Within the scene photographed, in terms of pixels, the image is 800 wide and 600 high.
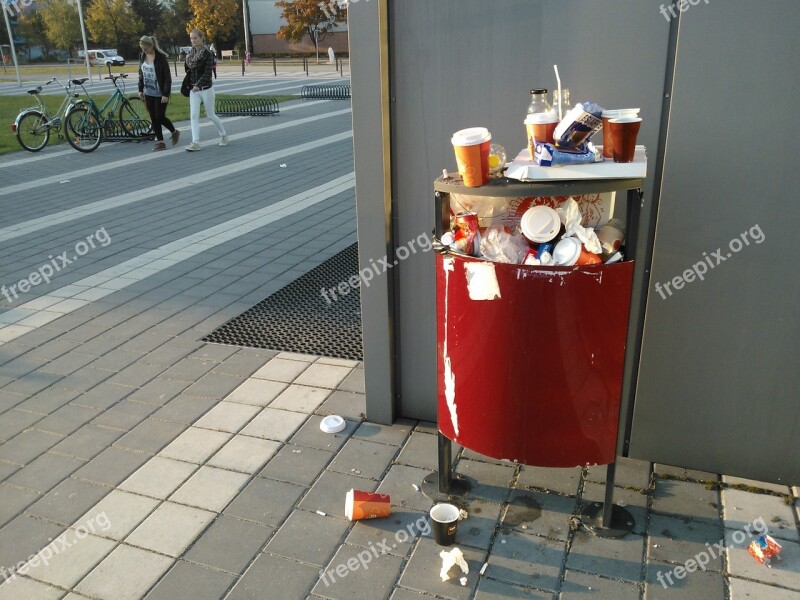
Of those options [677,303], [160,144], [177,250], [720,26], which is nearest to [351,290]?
[177,250]

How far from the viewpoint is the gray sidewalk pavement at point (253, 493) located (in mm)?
2689

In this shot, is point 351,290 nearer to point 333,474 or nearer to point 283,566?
point 333,474

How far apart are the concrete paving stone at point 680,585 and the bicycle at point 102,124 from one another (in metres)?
12.8

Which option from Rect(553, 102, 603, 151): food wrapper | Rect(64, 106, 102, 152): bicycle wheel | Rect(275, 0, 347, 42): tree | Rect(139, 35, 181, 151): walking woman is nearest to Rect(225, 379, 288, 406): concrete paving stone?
Rect(553, 102, 603, 151): food wrapper

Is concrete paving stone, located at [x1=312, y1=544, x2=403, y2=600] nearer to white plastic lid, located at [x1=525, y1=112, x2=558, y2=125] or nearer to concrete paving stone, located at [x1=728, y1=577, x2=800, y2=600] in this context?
concrete paving stone, located at [x1=728, y1=577, x2=800, y2=600]

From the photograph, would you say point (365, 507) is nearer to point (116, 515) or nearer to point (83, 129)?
point (116, 515)

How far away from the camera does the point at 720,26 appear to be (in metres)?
2.67

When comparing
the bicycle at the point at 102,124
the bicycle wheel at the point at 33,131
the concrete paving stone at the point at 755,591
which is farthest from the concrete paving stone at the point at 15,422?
the bicycle wheel at the point at 33,131

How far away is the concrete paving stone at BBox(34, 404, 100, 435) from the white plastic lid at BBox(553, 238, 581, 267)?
2840 mm

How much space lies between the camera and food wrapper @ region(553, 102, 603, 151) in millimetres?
2430

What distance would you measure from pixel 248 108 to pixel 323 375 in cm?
1578

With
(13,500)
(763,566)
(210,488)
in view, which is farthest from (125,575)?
(763,566)

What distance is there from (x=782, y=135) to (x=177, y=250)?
5.81m

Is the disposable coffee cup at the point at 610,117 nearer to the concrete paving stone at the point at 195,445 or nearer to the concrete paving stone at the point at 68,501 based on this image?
the concrete paving stone at the point at 195,445
